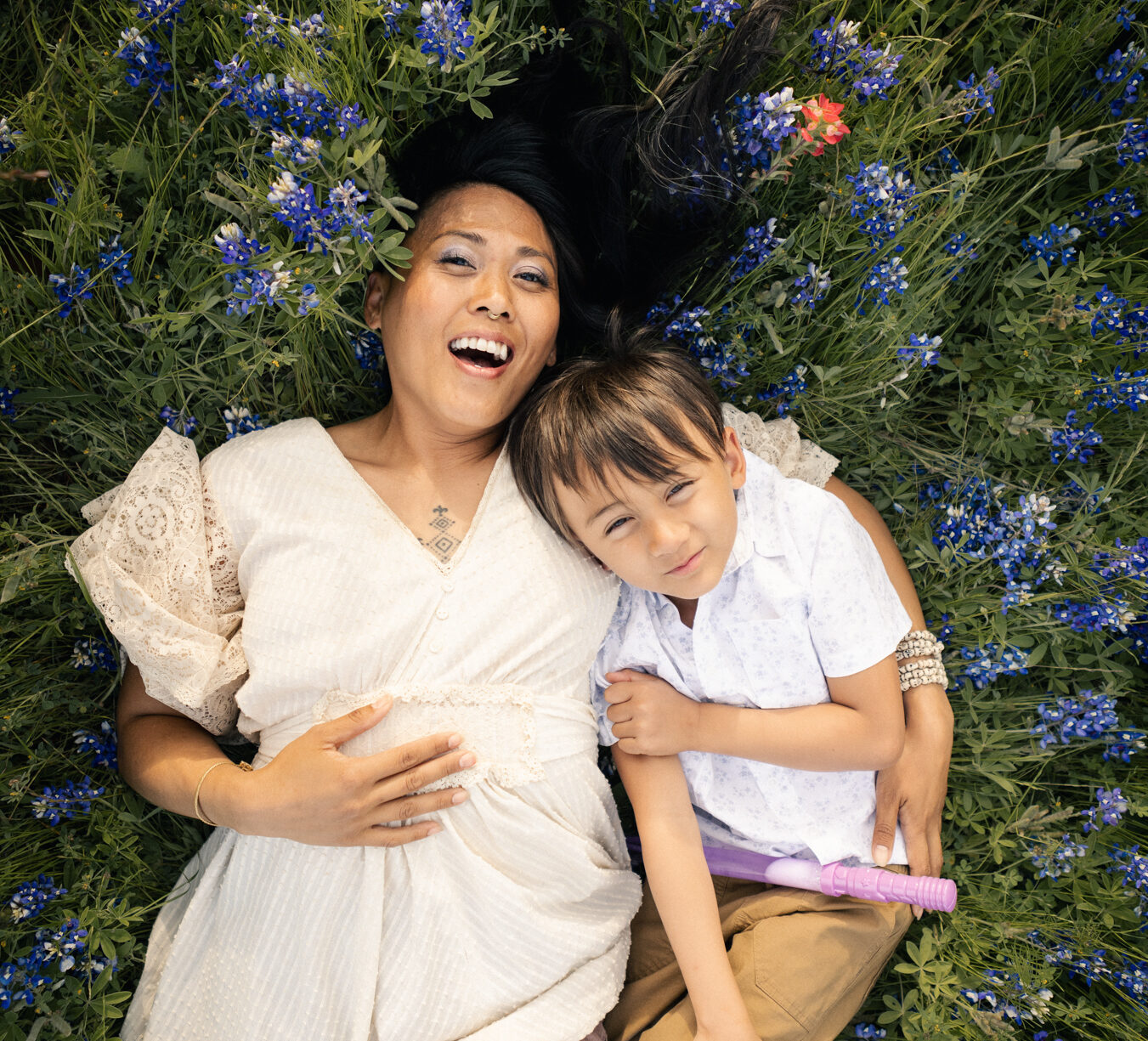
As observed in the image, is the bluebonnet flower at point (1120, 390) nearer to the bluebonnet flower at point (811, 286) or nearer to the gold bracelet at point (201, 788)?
the bluebonnet flower at point (811, 286)

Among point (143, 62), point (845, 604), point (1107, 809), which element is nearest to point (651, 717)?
point (845, 604)

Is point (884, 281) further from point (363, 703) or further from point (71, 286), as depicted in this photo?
point (71, 286)

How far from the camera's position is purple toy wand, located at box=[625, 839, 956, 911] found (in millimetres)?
2229

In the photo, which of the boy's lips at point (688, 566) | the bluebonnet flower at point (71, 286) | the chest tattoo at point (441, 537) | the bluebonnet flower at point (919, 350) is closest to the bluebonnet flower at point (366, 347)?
the chest tattoo at point (441, 537)

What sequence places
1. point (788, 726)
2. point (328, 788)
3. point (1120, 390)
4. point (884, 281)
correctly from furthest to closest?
point (1120, 390) → point (884, 281) → point (788, 726) → point (328, 788)

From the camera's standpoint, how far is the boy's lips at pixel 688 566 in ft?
6.75

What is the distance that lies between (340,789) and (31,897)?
1.06m

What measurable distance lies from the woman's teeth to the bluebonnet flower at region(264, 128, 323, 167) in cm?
55

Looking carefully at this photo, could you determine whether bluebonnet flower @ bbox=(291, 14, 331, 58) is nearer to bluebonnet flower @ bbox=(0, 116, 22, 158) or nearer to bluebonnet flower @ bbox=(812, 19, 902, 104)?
bluebonnet flower @ bbox=(0, 116, 22, 158)

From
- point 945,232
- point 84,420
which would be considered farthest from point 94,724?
point 945,232

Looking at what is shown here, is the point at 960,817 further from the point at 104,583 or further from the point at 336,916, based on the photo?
the point at 104,583

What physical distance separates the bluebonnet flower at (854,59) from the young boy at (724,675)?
3.00ft

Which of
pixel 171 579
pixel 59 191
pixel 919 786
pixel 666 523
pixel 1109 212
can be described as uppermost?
pixel 1109 212

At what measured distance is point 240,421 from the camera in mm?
2461
